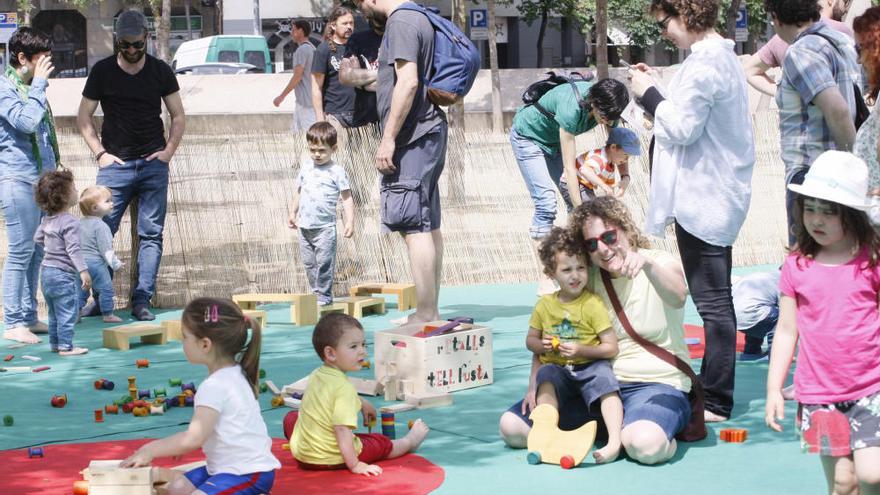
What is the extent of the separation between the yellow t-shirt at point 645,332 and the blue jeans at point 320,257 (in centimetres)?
416

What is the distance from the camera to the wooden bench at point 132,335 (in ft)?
26.2

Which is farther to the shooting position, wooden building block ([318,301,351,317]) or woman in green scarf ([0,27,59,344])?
wooden building block ([318,301,351,317])

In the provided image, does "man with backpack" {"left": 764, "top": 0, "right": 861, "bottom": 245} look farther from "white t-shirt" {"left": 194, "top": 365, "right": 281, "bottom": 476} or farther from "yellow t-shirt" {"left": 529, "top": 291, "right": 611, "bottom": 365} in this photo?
"white t-shirt" {"left": 194, "top": 365, "right": 281, "bottom": 476}

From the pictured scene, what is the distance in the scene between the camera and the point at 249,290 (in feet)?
32.8

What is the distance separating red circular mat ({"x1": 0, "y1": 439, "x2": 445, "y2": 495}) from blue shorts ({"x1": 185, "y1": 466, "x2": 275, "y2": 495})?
41 cm

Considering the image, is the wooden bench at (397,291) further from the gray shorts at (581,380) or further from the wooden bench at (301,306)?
the gray shorts at (581,380)

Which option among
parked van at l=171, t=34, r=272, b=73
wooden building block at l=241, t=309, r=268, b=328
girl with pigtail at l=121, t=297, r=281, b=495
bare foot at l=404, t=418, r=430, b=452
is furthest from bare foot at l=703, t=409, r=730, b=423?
parked van at l=171, t=34, r=272, b=73

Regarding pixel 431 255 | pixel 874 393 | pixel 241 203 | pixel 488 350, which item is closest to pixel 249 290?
pixel 241 203

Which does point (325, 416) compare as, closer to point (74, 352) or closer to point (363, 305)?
point (74, 352)

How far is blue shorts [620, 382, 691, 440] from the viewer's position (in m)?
5.02

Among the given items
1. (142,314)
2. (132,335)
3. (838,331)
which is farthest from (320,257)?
(838,331)

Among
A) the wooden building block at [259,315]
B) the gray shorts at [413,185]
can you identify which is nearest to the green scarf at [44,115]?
the wooden building block at [259,315]

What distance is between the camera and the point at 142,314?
9156mm

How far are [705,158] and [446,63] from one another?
2178 millimetres
